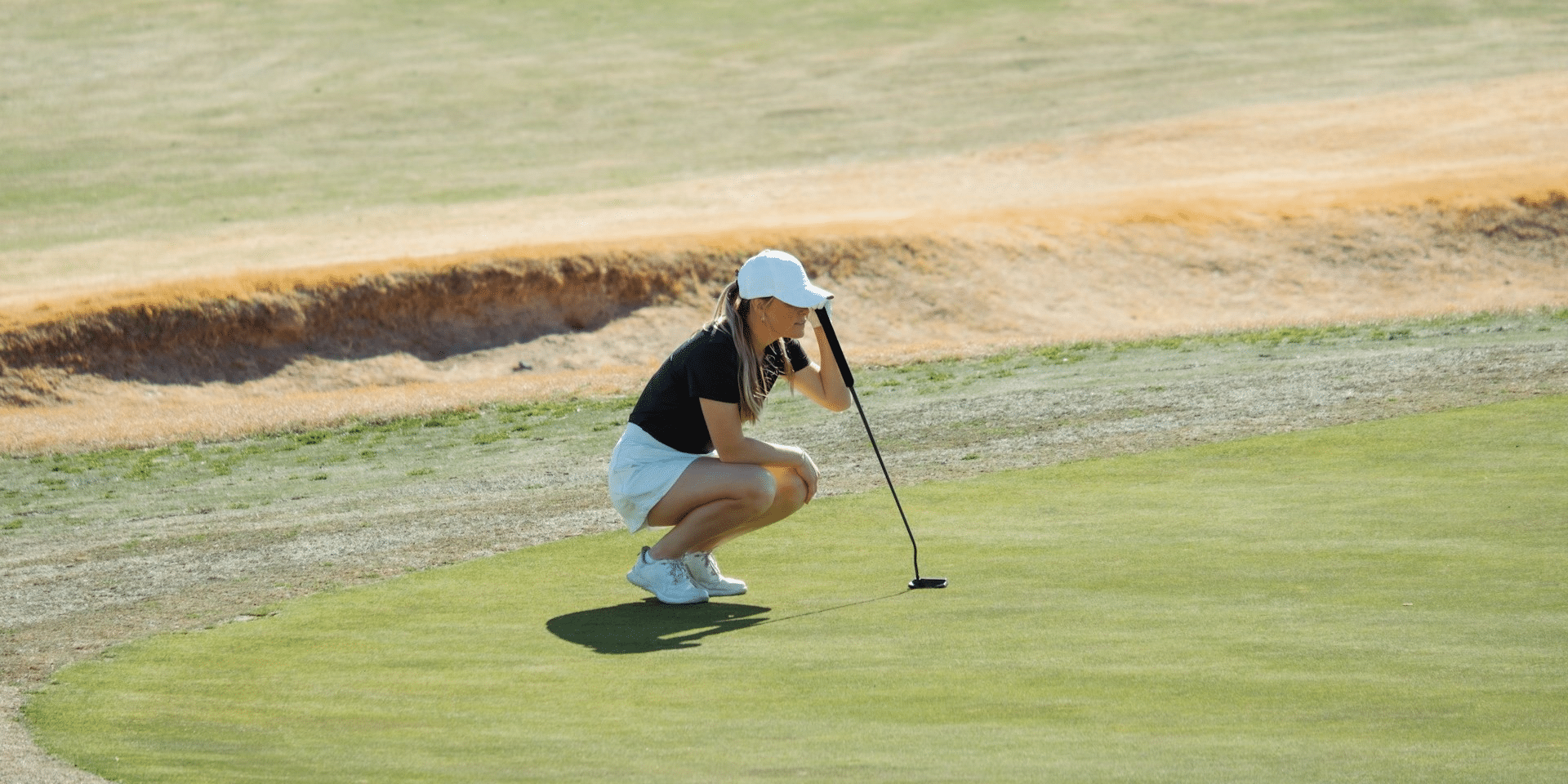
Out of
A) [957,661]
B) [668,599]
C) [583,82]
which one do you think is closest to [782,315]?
[668,599]

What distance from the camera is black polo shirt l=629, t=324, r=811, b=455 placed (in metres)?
7.36

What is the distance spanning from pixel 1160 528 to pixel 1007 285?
18284mm

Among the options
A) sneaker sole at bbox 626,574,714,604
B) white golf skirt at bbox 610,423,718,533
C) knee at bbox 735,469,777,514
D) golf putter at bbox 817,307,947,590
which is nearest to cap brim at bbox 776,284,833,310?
golf putter at bbox 817,307,947,590

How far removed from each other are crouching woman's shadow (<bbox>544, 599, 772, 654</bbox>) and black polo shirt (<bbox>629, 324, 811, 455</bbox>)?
0.71 metres

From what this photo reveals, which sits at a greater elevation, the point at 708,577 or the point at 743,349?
the point at 743,349

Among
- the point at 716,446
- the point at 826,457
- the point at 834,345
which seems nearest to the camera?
the point at 716,446

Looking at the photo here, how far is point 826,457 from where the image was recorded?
13086 millimetres

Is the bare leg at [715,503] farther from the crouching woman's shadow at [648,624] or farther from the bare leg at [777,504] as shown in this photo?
the crouching woman's shadow at [648,624]

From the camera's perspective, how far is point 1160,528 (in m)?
8.56

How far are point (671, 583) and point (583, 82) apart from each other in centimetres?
4141

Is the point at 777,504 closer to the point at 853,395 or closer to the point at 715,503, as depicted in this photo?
the point at 715,503

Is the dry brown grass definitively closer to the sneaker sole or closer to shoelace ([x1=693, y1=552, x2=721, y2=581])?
the sneaker sole

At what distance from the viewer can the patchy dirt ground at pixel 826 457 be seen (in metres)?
9.09

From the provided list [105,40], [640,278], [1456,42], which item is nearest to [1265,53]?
[1456,42]
